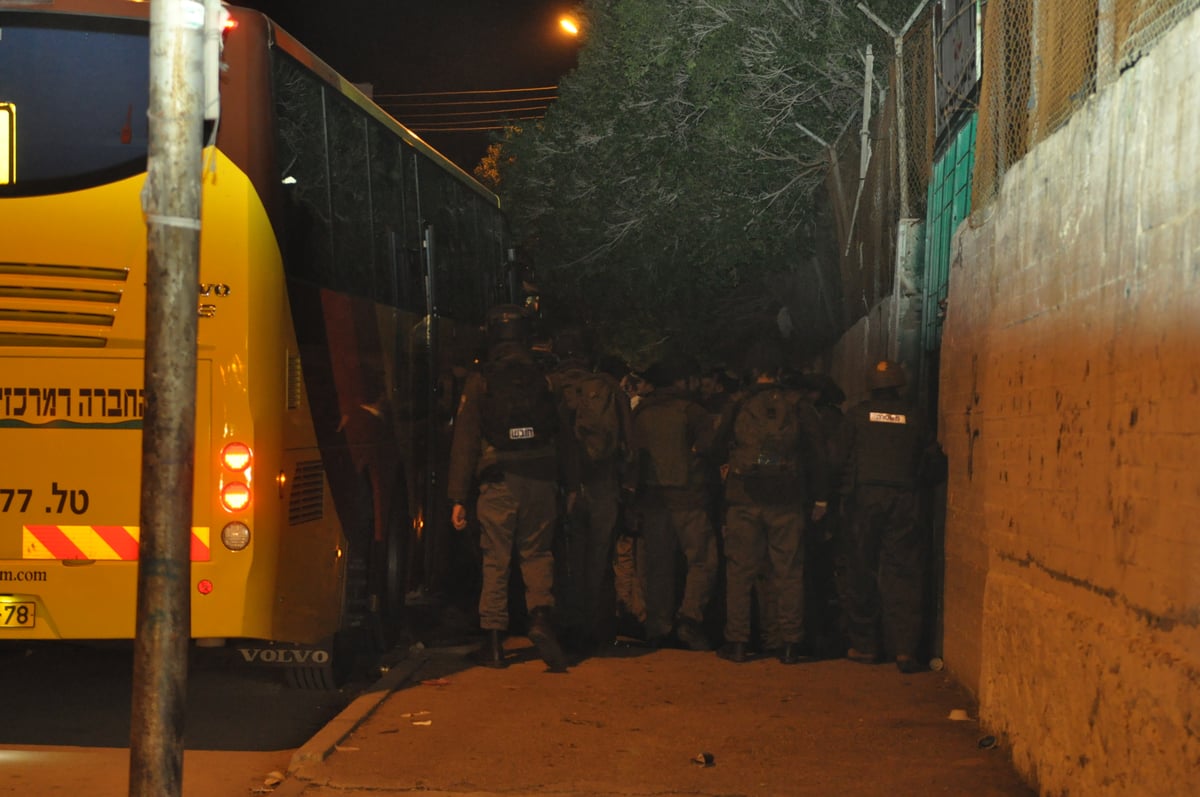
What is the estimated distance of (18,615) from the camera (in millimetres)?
7387

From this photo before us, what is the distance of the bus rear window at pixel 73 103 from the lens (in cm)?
735

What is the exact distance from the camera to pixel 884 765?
7.27 meters

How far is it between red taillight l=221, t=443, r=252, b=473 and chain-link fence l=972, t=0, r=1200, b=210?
12.8 ft

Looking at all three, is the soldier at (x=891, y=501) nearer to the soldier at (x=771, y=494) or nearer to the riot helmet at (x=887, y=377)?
the riot helmet at (x=887, y=377)

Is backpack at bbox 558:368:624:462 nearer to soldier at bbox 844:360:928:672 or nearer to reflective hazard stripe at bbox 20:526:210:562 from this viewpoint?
soldier at bbox 844:360:928:672

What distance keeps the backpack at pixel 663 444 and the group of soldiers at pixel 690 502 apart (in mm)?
10

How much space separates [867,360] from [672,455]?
454cm

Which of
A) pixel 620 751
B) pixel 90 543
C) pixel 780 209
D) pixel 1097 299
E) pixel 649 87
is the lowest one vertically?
pixel 620 751

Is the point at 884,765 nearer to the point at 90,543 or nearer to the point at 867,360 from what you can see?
the point at 90,543

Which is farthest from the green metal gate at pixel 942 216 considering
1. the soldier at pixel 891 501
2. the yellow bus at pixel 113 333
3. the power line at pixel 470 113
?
the power line at pixel 470 113

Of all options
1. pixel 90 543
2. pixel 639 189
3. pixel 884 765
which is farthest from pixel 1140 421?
pixel 639 189

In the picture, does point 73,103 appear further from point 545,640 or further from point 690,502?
point 690,502

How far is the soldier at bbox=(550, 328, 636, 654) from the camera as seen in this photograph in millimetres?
10352

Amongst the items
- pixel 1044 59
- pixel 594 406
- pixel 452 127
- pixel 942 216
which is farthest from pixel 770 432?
pixel 452 127
